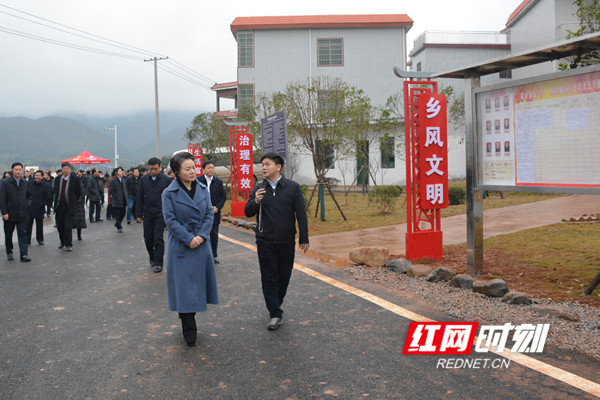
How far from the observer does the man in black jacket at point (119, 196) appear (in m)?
15.2

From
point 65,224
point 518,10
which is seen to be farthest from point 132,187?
point 518,10

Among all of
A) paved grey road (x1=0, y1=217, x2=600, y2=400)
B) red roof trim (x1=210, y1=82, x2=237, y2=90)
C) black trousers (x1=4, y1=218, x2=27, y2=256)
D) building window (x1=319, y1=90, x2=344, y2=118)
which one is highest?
red roof trim (x1=210, y1=82, x2=237, y2=90)

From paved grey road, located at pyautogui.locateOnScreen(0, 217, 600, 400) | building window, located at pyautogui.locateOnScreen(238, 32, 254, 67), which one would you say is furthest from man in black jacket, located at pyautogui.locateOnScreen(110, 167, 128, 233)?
building window, located at pyautogui.locateOnScreen(238, 32, 254, 67)

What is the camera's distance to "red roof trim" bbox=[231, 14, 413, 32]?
3576 cm

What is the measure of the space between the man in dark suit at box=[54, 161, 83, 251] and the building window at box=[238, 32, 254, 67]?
2640cm

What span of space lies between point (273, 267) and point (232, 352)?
1059 millimetres

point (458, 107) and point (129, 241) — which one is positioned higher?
point (458, 107)

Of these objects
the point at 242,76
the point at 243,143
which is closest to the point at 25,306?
the point at 243,143

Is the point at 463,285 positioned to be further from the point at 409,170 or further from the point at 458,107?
the point at 458,107

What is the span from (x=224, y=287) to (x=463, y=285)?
10.1ft

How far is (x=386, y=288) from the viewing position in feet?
22.0

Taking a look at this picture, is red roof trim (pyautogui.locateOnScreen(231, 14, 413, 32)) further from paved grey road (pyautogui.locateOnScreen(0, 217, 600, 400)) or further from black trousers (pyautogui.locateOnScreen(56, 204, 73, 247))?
paved grey road (pyautogui.locateOnScreen(0, 217, 600, 400))

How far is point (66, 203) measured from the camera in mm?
11352

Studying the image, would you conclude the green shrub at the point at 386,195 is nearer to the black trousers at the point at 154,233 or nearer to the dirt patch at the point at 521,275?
the dirt patch at the point at 521,275
